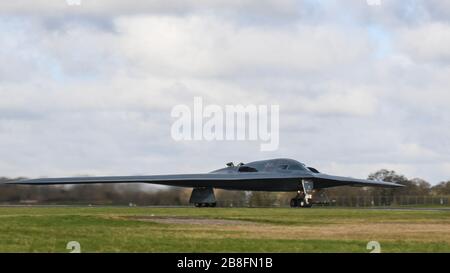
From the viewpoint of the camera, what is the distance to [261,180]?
6706cm

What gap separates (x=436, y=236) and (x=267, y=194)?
51274 mm

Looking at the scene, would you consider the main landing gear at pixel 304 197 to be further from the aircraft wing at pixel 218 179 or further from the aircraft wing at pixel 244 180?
the aircraft wing at pixel 218 179

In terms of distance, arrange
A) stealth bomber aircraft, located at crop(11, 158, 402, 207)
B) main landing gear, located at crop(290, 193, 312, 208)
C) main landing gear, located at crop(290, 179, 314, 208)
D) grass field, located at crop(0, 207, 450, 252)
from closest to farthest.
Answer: grass field, located at crop(0, 207, 450, 252)
main landing gear, located at crop(290, 193, 312, 208)
main landing gear, located at crop(290, 179, 314, 208)
stealth bomber aircraft, located at crop(11, 158, 402, 207)

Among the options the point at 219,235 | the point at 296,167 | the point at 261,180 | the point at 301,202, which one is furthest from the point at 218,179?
the point at 219,235

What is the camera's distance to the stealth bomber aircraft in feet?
216

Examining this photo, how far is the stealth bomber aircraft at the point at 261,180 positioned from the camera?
216ft

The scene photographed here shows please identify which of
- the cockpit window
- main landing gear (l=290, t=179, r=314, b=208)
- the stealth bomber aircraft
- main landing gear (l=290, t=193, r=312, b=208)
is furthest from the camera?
the cockpit window

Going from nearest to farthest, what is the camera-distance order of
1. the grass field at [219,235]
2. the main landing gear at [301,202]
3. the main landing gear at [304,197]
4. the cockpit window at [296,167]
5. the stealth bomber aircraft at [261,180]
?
the grass field at [219,235]
the main landing gear at [301,202]
the main landing gear at [304,197]
the stealth bomber aircraft at [261,180]
the cockpit window at [296,167]

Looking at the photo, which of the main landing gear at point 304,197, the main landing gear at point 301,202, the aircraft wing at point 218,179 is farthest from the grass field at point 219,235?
the aircraft wing at point 218,179

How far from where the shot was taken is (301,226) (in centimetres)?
3353

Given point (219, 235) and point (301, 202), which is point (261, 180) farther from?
point (219, 235)

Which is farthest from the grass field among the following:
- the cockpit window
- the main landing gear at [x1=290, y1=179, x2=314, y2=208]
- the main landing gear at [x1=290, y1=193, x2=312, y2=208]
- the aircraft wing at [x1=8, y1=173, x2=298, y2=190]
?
the cockpit window

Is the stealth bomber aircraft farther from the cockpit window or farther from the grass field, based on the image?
the grass field
